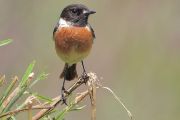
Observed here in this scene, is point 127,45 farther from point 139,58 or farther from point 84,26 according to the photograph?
point 84,26

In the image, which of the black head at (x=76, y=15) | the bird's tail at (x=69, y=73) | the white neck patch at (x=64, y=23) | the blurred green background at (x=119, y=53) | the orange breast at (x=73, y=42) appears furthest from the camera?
the blurred green background at (x=119, y=53)

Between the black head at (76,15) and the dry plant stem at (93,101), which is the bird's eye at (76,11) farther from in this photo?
the dry plant stem at (93,101)

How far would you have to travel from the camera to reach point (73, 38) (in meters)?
5.03

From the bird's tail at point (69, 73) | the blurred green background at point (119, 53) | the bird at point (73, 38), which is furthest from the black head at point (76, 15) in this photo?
the blurred green background at point (119, 53)

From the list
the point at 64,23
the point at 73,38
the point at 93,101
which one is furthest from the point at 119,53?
the point at 93,101

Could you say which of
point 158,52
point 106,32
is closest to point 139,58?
point 158,52

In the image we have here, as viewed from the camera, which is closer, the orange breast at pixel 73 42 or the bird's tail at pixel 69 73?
the orange breast at pixel 73 42

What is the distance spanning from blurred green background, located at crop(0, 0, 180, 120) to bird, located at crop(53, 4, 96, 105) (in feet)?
7.38

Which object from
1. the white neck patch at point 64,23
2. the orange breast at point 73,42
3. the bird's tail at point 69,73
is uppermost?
the white neck patch at point 64,23

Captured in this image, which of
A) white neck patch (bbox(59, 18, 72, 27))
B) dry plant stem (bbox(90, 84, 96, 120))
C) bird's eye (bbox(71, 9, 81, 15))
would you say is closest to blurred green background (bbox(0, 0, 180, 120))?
white neck patch (bbox(59, 18, 72, 27))

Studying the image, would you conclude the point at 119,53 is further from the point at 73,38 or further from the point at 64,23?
the point at 73,38

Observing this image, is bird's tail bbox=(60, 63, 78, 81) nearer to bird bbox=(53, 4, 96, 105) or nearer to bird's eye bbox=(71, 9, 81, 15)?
bird bbox=(53, 4, 96, 105)

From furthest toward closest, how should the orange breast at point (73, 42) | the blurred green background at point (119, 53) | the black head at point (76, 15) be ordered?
the blurred green background at point (119, 53), the black head at point (76, 15), the orange breast at point (73, 42)

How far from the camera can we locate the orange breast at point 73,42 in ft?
16.0
